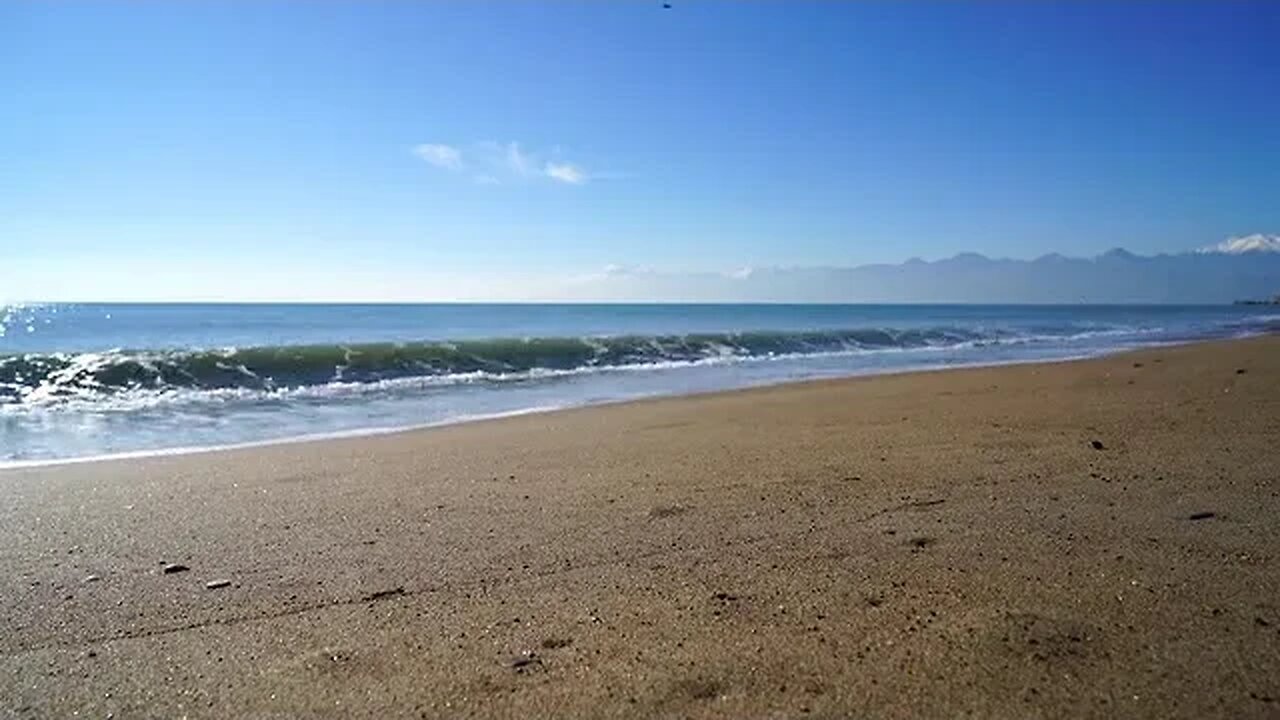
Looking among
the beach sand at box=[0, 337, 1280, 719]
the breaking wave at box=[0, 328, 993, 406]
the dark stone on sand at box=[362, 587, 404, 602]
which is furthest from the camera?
the breaking wave at box=[0, 328, 993, 406]

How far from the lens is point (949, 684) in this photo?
9.32 feet

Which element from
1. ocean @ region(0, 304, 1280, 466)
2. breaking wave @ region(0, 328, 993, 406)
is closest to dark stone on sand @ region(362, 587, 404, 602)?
ocean @ region(0, 304, 1280, 466)

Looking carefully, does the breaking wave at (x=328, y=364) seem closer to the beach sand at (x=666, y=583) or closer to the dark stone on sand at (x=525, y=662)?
the beach sand at (x=666, y=583)

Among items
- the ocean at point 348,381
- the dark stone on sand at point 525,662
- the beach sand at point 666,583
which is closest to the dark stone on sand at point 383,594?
the beach sand at point 666,583

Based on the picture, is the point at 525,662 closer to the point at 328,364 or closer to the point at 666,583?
the point at 666,583

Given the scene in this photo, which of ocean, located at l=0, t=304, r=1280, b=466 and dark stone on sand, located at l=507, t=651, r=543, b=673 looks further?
ocean, located at l=0, t=304, r=1280, b=466

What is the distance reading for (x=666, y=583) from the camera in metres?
3.90

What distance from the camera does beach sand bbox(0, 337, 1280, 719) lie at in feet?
9.41

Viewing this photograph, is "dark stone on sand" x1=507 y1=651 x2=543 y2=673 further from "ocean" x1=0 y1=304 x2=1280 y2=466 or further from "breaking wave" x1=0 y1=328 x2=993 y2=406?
"breaking wave" x1=0 y1=328 x2=993 y2=406

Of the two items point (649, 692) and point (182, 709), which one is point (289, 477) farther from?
point (649, 692)

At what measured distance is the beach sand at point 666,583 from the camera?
9.41 feet

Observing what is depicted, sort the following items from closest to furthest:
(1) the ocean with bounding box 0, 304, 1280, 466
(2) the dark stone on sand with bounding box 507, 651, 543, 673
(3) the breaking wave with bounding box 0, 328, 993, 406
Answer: (2) the dark stone on sand with bounding box 507, 651, 543, 673 → (1) the ocean with bounding box 0, 304, 1280, 466 → (3) the breaking wave with bounding box 0, 328, 993, 406

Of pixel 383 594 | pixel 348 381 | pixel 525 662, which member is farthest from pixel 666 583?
pixel 348 381

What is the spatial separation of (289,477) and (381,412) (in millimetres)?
6706
